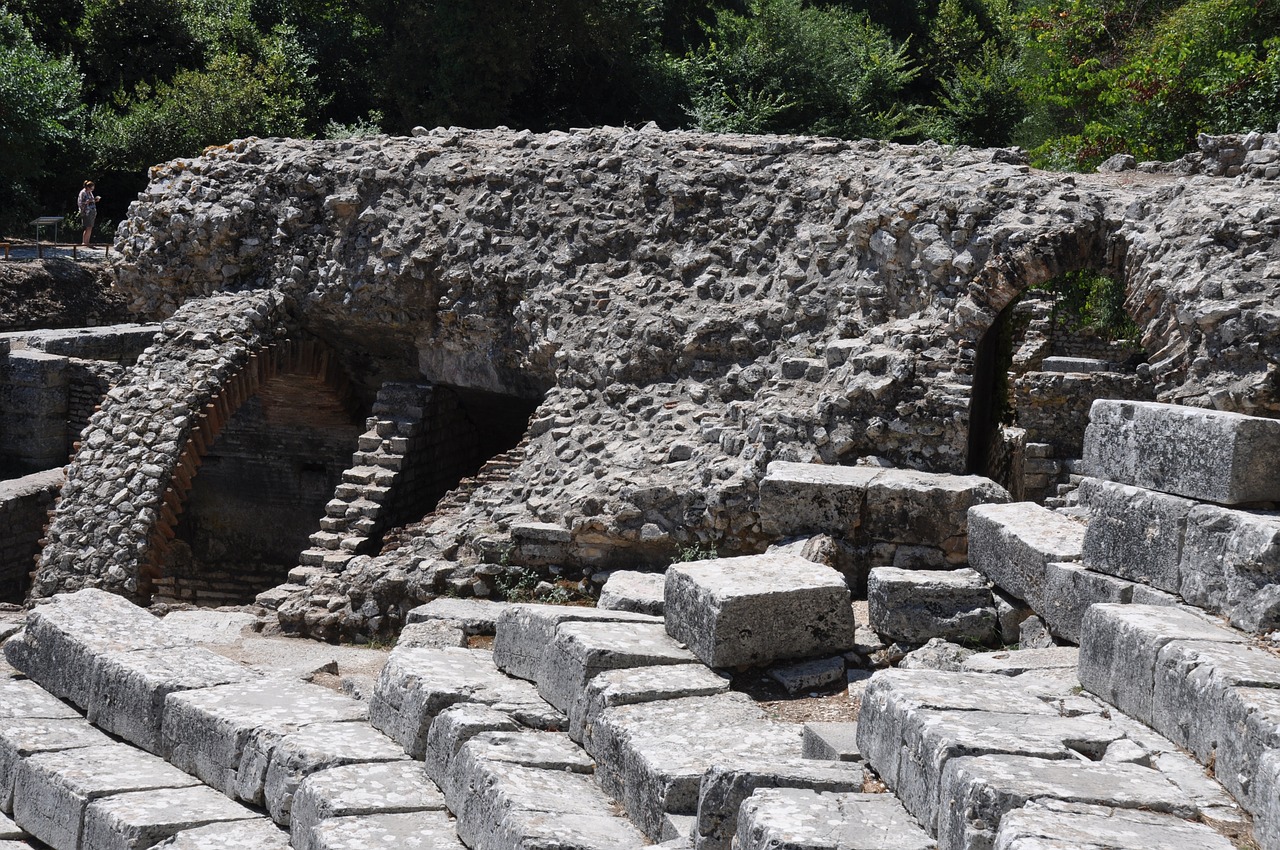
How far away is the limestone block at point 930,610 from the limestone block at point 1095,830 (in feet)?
9.52

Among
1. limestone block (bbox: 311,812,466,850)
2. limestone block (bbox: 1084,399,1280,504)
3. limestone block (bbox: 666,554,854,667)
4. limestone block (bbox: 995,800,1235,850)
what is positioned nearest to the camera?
limestone block (bbox: 995,800,1235,850)

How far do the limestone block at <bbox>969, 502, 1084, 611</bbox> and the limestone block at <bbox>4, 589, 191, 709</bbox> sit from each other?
15.0 feet

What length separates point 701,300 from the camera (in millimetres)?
10211

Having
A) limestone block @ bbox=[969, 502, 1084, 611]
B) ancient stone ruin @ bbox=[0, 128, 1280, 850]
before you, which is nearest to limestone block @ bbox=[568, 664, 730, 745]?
ancient stone ruin @ bbox=[0, 128, 1280, 850]

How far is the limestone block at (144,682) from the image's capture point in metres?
6.86

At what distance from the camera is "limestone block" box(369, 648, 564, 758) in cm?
604

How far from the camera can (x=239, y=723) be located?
6.32 m

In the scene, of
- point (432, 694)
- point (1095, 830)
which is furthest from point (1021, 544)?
point (1095, 830)

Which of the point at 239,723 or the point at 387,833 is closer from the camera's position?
the point at 387,833

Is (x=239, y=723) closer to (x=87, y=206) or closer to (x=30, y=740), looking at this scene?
(x=30, y=740)

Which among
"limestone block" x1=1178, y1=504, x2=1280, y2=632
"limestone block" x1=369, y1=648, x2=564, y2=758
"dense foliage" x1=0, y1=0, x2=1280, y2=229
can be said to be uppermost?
"dense foliage" x1=0, y1=0, x2=1280, y2=229

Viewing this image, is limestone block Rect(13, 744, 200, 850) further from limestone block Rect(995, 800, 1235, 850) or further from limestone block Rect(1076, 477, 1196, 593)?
limestone block Rect(1076, 477, 1196, 593)

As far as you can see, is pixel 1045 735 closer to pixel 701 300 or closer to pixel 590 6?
pixel 701 300

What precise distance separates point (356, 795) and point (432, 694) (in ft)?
2.17
